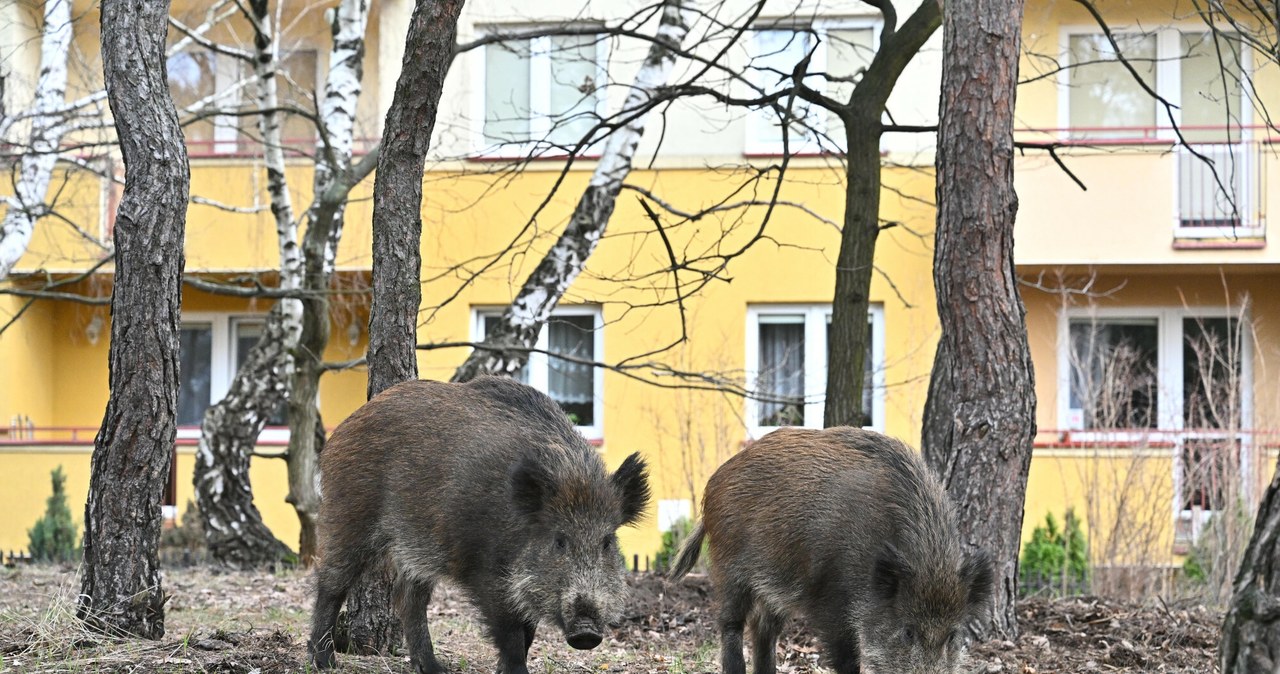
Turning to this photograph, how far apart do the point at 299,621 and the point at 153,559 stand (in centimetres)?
253

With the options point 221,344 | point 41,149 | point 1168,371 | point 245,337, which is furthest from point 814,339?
point 41,149

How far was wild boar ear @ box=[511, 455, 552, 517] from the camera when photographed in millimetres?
5953

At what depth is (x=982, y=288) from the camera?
7.48m

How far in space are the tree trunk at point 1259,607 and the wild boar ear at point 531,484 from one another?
110 inches

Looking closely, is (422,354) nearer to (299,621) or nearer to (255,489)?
(255,489)

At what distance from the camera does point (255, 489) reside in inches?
675

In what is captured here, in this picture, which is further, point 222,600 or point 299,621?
point 222,600

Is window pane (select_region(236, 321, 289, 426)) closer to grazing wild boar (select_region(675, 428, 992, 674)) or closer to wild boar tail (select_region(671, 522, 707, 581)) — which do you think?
wild boar tail (select_region(671, 522, 707, 581))

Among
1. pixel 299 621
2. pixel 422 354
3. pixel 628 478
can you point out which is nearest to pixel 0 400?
pixel 422 354

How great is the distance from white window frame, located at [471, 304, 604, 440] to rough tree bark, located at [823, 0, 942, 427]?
7416 millimetres

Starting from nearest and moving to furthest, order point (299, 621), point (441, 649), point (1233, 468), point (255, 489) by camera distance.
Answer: point (441, 649), point (299, 621), point (1233, 468), point (255, 489)

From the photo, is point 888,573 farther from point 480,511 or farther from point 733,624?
point 480,511

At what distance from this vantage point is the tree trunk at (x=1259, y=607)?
13.6 ft

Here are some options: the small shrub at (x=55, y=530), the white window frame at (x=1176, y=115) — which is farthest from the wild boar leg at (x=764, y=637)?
the small shrub at (x=55, y=530)
